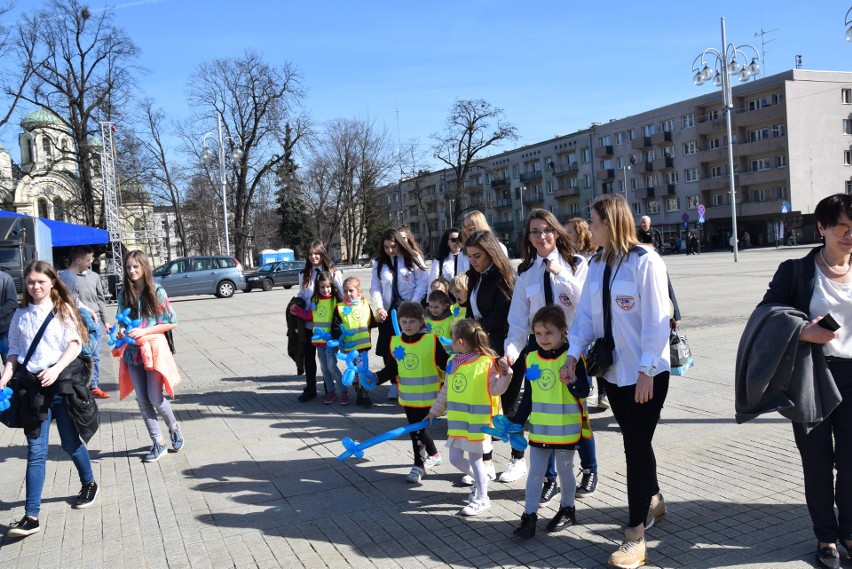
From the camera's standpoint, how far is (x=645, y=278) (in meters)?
3.52

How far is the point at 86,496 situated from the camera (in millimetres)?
5000

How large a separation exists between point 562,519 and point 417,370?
4.98ft

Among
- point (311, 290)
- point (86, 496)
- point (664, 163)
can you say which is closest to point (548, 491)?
point (86, 496)

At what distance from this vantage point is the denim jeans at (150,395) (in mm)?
5945

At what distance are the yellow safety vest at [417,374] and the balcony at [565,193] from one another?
77.7m

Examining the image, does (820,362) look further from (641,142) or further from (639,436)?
(641,142)

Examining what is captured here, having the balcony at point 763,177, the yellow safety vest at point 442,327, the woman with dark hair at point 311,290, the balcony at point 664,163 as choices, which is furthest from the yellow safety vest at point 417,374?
the balcony at point 664,163

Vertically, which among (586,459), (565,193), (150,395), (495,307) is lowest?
(586,459)

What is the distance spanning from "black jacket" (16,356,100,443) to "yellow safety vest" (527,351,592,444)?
2990 millimetres

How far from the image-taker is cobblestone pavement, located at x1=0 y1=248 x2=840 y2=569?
12.7ft

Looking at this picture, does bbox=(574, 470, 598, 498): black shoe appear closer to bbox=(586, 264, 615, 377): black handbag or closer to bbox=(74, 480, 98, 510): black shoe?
bbox=(586, 264, 615, 377): black handbag

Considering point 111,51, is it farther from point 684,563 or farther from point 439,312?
point 684,563

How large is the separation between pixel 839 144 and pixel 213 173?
165 feet

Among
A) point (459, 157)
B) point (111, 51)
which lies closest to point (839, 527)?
point (111, 51)
